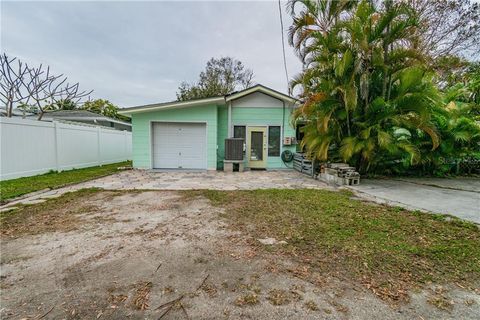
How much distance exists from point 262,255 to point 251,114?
26.9ft

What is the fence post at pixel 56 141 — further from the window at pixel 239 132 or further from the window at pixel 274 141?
the window at pixel 274 141

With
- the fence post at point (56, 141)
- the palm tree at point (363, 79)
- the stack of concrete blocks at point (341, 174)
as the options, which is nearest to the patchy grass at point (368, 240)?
the stack of concrete blocks at point (341, 174)

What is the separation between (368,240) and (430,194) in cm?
364

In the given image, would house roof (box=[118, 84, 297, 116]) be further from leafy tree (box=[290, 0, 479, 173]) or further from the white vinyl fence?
leafy tree (box=[290, 0, 479, 173])

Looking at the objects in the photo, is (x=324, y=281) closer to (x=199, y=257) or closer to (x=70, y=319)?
(x=199, y=257)

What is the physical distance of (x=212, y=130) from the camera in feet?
32.1

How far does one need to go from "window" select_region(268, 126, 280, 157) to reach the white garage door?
2882 mm

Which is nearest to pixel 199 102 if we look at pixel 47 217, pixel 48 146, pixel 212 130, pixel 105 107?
pixel 212 130

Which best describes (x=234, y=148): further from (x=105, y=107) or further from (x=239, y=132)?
(x=105, y=107)

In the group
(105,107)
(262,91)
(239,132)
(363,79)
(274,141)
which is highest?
(105,107)

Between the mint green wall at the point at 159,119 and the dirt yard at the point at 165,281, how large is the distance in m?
6.33

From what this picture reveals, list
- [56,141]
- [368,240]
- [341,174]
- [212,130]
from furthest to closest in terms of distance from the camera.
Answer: [212,130] → [56,141] → [341,174] → [368,240]

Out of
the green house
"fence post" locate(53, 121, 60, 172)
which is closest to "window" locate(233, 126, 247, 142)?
the green house

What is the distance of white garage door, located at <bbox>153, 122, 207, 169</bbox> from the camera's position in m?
9.91
